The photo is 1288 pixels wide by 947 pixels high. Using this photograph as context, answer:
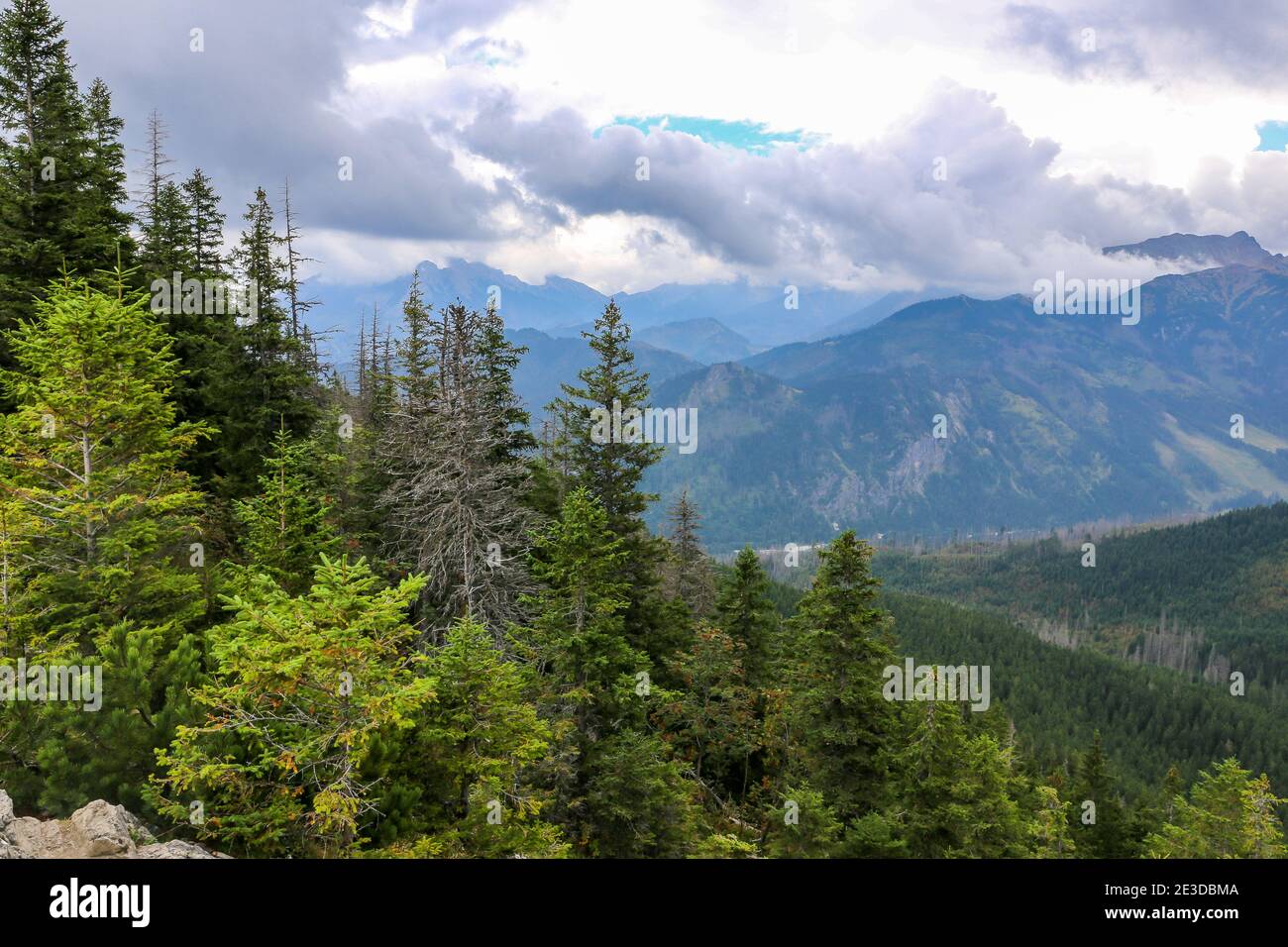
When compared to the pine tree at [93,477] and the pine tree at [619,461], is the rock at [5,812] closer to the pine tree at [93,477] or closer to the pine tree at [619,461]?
the pine tree at [93,477]

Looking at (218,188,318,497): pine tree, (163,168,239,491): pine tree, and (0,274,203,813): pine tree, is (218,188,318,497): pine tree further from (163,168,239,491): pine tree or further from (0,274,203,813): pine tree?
(0,274,203,813): pine tree

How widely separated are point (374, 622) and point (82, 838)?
4.15 metres

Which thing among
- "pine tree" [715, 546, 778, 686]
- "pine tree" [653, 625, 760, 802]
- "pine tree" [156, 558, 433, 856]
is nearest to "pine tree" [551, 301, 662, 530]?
"pine tree" [653, 625, 760, 802]

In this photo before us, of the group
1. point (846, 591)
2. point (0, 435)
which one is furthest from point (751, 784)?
point (0, 435)

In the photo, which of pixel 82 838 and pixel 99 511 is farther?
pixel 99 511

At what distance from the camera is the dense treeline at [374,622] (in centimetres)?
912

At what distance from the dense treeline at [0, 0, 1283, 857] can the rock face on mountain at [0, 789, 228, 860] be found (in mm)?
744

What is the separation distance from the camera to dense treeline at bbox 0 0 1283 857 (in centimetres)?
912

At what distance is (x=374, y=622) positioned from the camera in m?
9.12

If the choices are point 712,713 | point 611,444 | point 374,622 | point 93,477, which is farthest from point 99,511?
point 712,713

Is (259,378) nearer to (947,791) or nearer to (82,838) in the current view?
(82,838)

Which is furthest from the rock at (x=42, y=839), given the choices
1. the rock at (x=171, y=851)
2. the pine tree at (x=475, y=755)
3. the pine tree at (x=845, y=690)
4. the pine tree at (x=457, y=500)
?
the pine tree at (x=845, y=690)

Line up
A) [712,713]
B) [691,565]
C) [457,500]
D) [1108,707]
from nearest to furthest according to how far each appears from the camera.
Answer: [457,500], [712,713], [691,565], [1108,707]

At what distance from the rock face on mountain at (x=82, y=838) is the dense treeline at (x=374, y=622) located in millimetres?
744
